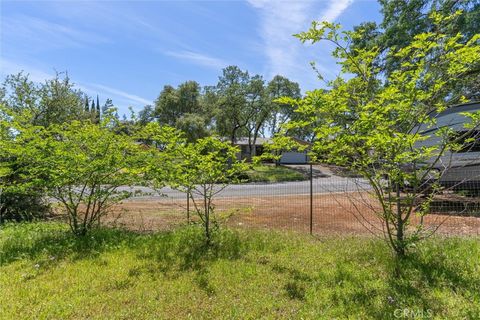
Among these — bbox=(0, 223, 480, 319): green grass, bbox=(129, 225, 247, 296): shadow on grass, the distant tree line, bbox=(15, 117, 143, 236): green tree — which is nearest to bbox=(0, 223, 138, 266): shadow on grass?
bbox=(0, 223, 480, 319): green grass

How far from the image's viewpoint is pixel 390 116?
4.39m

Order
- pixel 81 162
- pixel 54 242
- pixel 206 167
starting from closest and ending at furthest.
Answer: pixel 206 167, pixel 81 162, pixel 54 242

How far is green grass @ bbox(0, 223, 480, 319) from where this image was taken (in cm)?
336

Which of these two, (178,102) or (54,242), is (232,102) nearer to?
(178,102)

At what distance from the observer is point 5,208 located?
831 centimetres

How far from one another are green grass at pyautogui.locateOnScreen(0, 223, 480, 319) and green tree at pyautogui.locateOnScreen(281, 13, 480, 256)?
2.31ft

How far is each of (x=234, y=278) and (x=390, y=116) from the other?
3.05 metres

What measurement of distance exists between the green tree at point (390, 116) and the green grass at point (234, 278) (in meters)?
0.70

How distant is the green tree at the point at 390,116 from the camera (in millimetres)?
3996

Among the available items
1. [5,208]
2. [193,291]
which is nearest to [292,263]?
[193,291]

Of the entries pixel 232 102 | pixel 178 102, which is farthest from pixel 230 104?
pixel 178 102

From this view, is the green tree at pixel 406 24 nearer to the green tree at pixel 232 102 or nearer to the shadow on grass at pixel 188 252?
the shadow on grass at pixel 188 252

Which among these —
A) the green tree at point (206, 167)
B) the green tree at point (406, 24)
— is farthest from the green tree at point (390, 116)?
the green tree at point (406, 24)

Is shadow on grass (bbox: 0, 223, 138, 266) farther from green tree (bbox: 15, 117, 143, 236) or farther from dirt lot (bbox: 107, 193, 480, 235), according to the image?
dirt lot (bbox: 107, 193, 480, 235)
